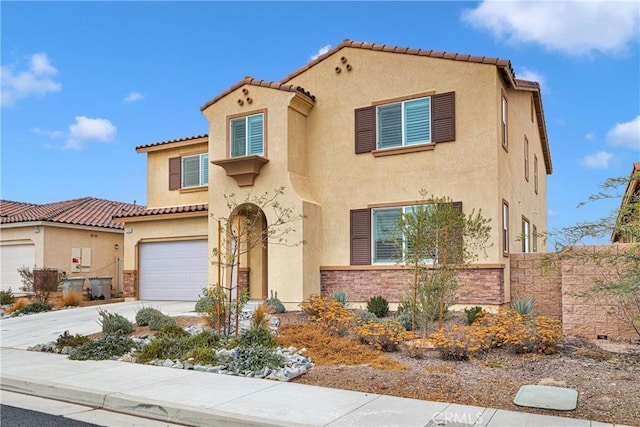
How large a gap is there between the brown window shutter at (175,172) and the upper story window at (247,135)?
467 centimetres

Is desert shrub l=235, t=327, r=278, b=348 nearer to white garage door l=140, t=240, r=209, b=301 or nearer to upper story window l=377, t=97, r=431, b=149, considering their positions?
upper story window l=377, t=97, r=431, b=149

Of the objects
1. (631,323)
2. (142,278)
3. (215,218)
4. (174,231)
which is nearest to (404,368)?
(631,323)

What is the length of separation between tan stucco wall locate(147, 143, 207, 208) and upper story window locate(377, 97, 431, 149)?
25.7 feet

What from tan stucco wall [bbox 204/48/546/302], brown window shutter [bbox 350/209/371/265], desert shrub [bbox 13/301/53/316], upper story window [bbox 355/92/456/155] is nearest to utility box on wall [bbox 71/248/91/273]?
desert shrub [bbox 13/301/53/316]

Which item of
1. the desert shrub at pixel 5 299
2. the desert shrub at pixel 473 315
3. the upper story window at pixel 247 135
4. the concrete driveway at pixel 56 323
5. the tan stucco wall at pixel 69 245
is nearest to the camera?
the desert shrub at pixel 473 315

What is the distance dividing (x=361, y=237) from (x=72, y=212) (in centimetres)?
1705

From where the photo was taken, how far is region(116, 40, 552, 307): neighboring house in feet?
52.2

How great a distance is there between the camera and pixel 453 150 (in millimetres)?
16172

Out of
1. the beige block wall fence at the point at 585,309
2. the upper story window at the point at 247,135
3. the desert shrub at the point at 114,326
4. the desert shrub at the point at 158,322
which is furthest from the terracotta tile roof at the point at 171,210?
the beige block wall fence at the point at 585,309

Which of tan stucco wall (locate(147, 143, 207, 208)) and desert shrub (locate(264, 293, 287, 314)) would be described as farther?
tan stucco wall (locate(147, 143, 207, 208))

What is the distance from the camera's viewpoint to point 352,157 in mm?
17781

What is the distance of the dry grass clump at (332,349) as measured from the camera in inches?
382

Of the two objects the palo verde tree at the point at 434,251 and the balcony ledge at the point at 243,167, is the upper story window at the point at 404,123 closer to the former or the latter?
the balcony ledge at the point at 243,167

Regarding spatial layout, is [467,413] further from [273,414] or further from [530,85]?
[530,85]
